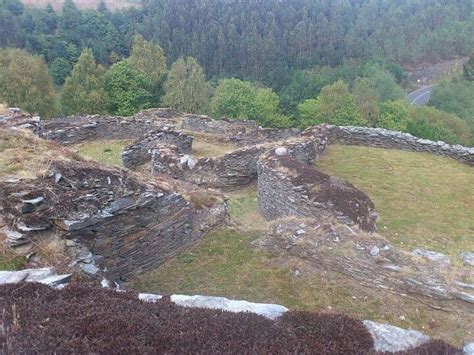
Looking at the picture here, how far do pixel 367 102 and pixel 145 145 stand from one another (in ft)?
153

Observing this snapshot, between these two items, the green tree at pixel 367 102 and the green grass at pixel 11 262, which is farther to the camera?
the green tree at pixel 367 102

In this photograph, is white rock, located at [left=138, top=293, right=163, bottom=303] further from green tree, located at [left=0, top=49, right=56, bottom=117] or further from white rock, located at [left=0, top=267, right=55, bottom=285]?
green tree, located at [left=0, top=49, right=56, bottom=117]

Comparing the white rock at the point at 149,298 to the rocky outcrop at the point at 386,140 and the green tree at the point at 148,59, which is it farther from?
the green tree at the point at 148,59

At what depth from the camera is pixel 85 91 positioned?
136 feet

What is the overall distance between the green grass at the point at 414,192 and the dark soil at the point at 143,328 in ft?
27.8

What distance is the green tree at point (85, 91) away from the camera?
40.1m

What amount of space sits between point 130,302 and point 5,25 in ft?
366

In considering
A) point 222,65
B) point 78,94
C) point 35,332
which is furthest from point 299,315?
point 222,65

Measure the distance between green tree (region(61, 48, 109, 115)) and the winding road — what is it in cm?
7132

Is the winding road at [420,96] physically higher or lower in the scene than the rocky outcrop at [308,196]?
lower

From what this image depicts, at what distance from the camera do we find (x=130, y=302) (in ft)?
17.1

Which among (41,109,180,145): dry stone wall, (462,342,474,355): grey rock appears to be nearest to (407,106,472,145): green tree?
(41,109,180,145): dry stone wall

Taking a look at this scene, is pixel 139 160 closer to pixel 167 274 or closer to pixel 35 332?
pixel 167 274

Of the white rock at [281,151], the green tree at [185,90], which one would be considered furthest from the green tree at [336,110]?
the white rock at [281,151]
